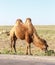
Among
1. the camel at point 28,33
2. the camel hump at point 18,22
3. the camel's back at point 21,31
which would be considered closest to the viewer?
the camel at point 28,33

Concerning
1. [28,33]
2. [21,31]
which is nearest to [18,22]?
[21,31]

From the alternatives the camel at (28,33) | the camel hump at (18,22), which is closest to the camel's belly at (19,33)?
the camel at (28,33)

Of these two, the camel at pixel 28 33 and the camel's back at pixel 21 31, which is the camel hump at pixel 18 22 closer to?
the camel at pixel 28 33

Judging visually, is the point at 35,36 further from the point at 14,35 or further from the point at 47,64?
the point at 47,64

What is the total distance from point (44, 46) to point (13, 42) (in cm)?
290

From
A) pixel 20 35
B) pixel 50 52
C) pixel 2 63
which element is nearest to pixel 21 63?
pixel 2 63

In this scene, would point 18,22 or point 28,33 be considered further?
point 18,22

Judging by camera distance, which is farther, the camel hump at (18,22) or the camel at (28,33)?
the camel hump at (18,22)

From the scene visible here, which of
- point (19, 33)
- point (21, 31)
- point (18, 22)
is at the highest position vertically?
point (18, 22)

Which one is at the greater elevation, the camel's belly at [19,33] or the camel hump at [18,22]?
the camel hump at [18,22]

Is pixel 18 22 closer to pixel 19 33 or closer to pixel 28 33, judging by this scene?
pixel 19 33

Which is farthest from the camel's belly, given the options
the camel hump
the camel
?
the camel hump

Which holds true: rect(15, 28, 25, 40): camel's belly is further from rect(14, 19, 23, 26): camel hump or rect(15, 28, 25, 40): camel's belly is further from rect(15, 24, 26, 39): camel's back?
rect(14, 19, 23, 26): camel hump

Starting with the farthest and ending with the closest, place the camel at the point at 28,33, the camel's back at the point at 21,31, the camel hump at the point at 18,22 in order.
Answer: the camel hump at the point at 18,22 → the camel's back at the point at 21,31 → the camel at the point at 28,33
